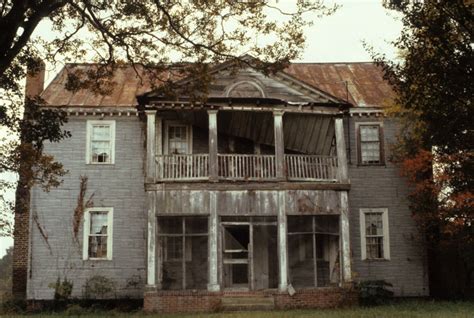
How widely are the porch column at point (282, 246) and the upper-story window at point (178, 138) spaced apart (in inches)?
190

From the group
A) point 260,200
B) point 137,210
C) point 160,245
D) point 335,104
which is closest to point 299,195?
point 260,200

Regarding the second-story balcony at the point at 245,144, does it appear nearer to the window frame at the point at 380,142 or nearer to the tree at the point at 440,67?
the window frame at the point at 380,142

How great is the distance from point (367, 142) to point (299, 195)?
5046 millimetres

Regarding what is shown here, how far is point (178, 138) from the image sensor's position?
24672 millimetres

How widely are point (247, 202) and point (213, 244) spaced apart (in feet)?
6.14

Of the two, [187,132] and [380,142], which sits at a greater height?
[187,132]

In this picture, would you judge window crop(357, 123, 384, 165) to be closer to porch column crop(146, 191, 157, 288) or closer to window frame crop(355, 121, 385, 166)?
window frame crop(355, 121, 385, 166)

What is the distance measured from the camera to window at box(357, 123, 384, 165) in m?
25.2

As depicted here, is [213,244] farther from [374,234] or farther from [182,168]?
[374,234]

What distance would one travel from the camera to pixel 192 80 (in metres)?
15.9

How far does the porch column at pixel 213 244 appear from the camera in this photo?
20659 millimetres

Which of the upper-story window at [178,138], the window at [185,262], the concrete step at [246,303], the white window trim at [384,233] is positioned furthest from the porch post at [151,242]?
the white window trim at [384,233]

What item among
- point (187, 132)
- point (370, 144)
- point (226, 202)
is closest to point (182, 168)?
point (226, 202)

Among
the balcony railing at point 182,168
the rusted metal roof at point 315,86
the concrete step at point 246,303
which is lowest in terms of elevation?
the concrete step at point 246,303
